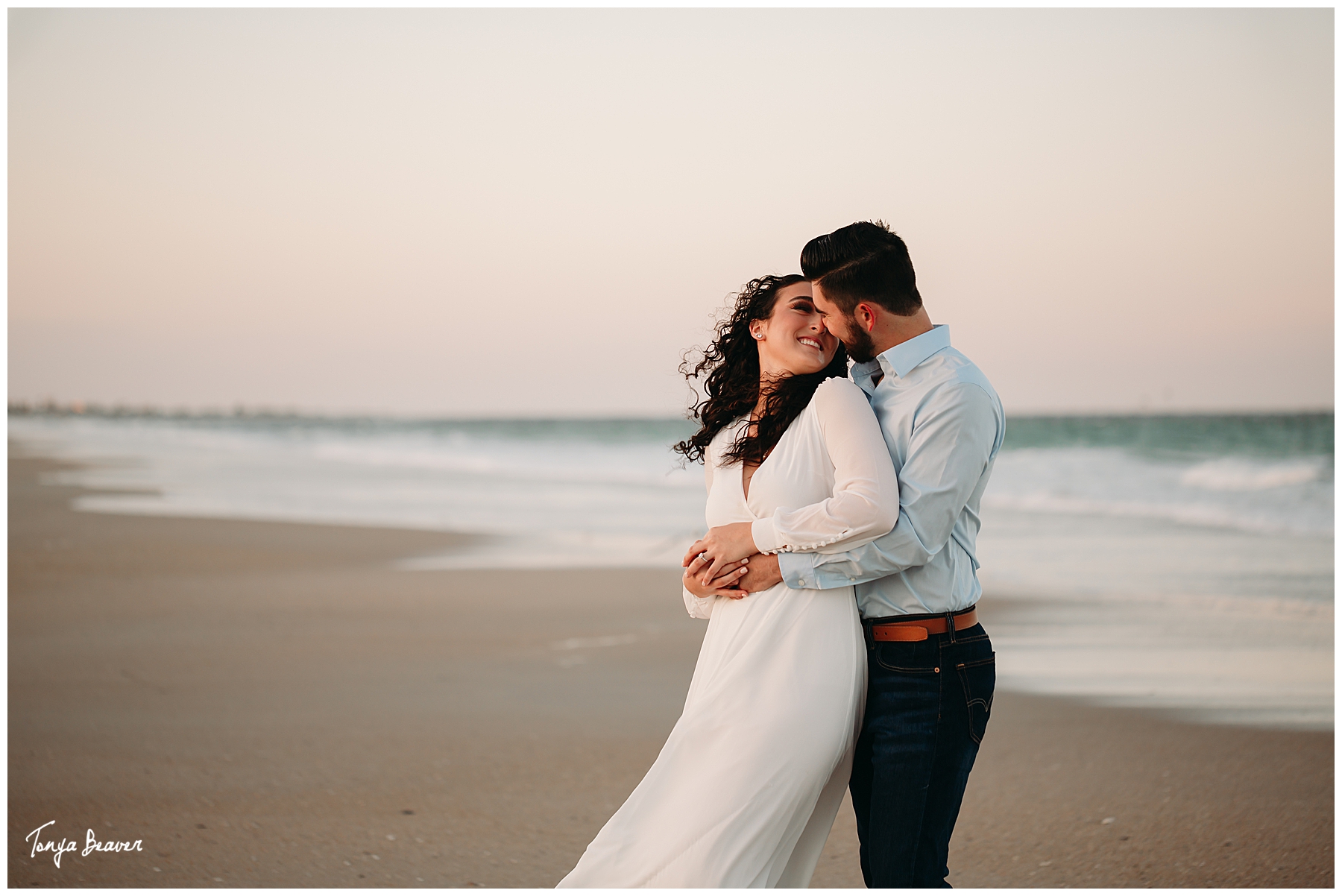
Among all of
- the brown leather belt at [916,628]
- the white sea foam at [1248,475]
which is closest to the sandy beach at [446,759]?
the brown leather belt at [916,628]

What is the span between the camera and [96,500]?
14.1 metres

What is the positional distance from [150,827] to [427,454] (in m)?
25.6

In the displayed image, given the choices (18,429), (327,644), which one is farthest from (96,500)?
(18,429)

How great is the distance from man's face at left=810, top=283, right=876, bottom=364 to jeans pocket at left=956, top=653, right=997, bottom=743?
82 cm

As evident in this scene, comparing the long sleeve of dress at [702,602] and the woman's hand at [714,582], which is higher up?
the woman's hand at [714,582]

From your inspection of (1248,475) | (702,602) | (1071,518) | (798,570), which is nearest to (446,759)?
(702,602)

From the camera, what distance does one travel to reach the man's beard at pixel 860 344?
2.72 m

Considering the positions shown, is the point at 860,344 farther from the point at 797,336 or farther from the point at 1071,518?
the point at 1071,518

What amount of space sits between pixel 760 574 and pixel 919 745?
1.82 feet

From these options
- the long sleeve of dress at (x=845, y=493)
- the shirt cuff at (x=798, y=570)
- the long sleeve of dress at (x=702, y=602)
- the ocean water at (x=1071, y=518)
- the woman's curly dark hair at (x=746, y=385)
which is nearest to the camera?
the long sleeve of dress at (x=845, y=493)

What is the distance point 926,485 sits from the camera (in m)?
2.55

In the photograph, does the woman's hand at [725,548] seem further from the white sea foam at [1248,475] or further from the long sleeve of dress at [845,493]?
the white sea foam at [1248,475]

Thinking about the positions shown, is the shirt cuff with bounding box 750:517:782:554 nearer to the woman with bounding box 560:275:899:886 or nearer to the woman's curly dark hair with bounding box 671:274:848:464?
the woman with bounding box 560:275:899:886

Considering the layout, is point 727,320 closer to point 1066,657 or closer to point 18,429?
point 1066,657
